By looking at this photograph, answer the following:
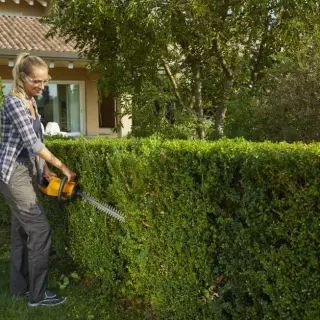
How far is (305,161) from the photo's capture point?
7.34 ft

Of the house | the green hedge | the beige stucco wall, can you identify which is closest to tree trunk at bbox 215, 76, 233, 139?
the green hedge

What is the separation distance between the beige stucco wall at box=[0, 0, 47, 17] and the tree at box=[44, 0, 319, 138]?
11029 millimetres

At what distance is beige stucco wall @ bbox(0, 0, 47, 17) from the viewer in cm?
1812

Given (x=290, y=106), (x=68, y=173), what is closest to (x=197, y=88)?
(x=290, y=106)

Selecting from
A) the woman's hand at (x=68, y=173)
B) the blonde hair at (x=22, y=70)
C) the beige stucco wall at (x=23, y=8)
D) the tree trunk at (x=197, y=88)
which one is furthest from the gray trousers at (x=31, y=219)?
the beige stucco wall at (x=23, y=8)

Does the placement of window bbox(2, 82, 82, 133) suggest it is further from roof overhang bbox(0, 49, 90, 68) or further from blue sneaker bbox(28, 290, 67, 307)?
blue sneaker bbox(28, 290, 67, 307)

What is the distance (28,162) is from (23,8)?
1619cm

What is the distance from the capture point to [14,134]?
13.2ft

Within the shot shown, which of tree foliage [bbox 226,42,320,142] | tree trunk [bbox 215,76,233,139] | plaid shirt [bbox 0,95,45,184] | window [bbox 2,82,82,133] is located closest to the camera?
plaid shirt [bbox 0,95,45,184]

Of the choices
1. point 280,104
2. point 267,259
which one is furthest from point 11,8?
point 267,259

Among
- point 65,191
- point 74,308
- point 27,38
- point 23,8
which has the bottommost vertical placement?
point 74,308

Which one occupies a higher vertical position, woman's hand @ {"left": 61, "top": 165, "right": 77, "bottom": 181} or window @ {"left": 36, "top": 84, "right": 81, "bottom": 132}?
window @ {"left": 36, "top": 84, "right": 81, "bottom": 132}

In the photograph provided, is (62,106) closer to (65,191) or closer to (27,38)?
(27,38)

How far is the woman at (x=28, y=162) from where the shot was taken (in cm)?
391
